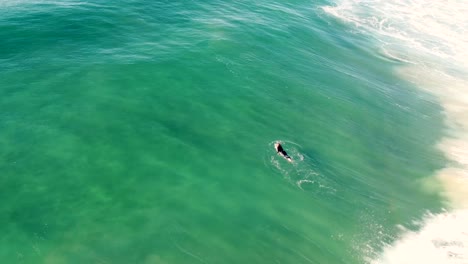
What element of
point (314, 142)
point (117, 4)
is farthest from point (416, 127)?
point (117, 4)

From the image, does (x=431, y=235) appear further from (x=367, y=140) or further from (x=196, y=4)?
(x=196, y=4)

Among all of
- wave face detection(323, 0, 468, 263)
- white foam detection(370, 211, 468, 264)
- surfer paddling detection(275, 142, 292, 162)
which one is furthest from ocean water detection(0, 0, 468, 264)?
surfer paddling detection(275, 142, 292, 162)

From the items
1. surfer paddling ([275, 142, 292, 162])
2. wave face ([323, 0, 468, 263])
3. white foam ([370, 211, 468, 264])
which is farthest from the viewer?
surfer paddling ([275, 142, 292, 162])

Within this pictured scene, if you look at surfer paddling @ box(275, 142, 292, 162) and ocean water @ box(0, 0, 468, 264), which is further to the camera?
surfer paddling @ box(275, 142, 292, 162)

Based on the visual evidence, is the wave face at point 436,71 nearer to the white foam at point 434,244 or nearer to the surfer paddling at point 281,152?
Answer: the white foam at point 434,244

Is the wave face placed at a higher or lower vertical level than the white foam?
higher

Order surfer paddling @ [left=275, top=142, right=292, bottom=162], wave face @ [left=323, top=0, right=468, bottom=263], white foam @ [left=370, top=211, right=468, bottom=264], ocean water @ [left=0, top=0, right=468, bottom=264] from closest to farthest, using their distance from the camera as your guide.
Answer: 1. ocean water @ [left=0, top=0, right=468, bottom=264]
2. white foam @ [left=370, top=211, right=468, bottom=264]
3. wave face @ [left=323, top=0, right=468, bottom=263]
4. surfer paddling @ [left=275, top=142, right=292, bottom=162]

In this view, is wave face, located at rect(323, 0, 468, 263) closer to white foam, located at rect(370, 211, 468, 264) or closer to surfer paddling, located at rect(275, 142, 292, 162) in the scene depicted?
white foam, located at rect(370, 211, 468, 264)
